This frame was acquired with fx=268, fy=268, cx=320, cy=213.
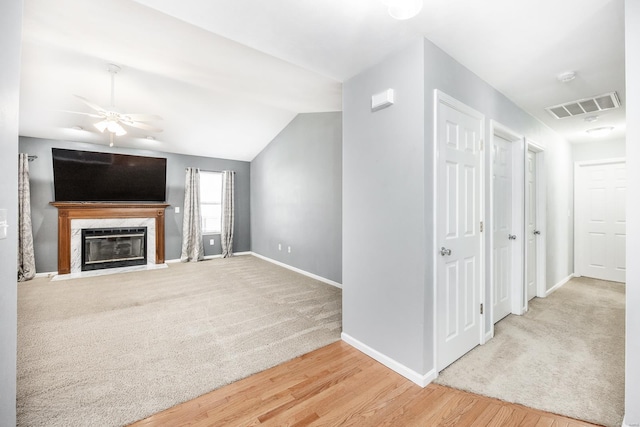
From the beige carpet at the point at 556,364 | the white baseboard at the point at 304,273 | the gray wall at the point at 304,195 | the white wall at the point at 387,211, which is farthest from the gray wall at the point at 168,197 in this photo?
the beige carpet at the point at 556,364

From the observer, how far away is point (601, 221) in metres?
4.66

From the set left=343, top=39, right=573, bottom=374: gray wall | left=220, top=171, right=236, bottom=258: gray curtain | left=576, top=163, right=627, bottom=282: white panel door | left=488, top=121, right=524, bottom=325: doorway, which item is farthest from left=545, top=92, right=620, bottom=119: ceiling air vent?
left=220, top=171, right=236, bottom=258: gray curtain

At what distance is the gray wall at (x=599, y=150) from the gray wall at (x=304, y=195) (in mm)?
4311

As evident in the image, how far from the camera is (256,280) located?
4.61 m

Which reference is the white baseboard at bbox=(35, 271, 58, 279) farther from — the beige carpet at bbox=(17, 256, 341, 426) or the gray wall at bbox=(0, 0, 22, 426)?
the gray wall at bbox=(0, 0, 22, 426)

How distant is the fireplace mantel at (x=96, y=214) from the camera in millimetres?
4941

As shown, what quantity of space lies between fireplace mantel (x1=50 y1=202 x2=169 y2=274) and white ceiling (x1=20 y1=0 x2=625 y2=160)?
1.68 m

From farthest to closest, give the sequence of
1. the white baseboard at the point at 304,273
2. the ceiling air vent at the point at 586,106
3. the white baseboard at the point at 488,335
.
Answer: the white baseboard at the point at 304,273 < the ceiling air vent at the point at 586,106 < the white baseboard at the point at 488,335

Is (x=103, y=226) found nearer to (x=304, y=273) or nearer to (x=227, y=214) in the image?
(x=227, y=214)

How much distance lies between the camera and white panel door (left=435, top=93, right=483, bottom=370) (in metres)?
2.04

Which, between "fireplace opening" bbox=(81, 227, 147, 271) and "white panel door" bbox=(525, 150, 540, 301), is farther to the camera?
"fireplace opening" bbox=(81, 227, 147, 271)

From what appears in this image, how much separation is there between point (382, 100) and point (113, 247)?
601cm

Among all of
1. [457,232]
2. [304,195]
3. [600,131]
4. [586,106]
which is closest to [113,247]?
[304,195]

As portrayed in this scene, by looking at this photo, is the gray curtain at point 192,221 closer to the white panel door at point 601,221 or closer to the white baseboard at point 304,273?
the white baseboard at point 304,273
